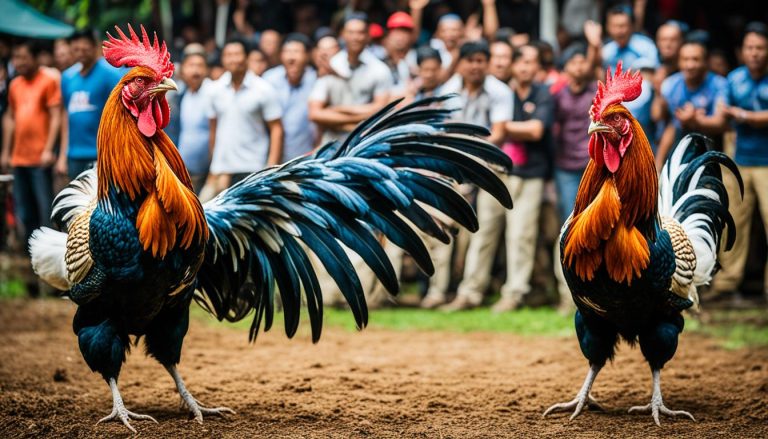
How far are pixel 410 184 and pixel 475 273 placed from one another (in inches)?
174

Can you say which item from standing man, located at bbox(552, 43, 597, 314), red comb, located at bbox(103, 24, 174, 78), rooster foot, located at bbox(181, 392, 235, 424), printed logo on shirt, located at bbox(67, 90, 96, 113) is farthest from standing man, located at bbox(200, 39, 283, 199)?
red comb, located at bbox(103, 24, 174, 78)

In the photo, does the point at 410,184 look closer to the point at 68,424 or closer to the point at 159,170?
the point at 159,170

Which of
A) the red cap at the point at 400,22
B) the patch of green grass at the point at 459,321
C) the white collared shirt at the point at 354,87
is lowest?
the patch of green grass at the point at 459,321

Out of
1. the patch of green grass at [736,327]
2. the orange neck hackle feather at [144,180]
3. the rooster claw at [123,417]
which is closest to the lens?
the orange neck hackle feather at [144,180]

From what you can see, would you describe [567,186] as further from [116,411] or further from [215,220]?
[116,411]

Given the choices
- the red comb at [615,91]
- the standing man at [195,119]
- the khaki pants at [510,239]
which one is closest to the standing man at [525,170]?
the khaki pants at [510,239]

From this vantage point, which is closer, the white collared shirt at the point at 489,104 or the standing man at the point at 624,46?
the white collared shirt at the point at 489,104

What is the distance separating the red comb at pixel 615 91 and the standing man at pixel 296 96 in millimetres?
5001

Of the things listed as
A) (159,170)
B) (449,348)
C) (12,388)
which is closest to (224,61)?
(449,348)

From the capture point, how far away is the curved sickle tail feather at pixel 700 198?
5378 mm

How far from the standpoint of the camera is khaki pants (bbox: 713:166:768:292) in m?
8.53

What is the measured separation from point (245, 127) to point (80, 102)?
1.57 metres

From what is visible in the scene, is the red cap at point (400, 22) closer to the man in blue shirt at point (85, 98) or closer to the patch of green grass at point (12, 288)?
the man in blue shirt at point (85, 98)

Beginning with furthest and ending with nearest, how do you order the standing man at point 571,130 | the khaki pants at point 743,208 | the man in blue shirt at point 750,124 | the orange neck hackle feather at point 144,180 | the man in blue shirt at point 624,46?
the man in blue shirt at point 624,46 → the standing man at point 571,130 → the khaki pants at point 743,208 → the man in blue shirt at point 750,124 → the orange neck hackle feather at point 144,180
